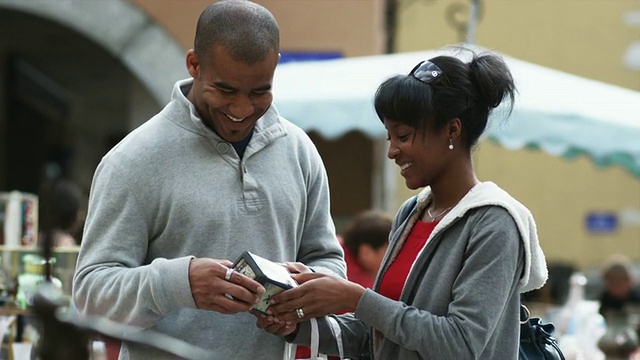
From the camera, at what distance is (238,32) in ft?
9.85

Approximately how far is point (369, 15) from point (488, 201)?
878cm

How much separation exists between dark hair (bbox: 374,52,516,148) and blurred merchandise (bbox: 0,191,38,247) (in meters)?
3.61

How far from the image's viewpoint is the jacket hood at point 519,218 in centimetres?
290

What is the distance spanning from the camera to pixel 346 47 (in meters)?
11.4

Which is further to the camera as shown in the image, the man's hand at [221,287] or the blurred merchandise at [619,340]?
the blurred merchandise at [619,340]

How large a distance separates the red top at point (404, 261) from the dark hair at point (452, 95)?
23cm

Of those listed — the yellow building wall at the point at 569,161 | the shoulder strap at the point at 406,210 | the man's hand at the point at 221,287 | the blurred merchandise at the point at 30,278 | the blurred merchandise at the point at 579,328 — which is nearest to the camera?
the man's hand at the point at 221,287

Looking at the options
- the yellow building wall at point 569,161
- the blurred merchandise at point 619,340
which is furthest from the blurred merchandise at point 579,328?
the yellow building wall at point 569,161

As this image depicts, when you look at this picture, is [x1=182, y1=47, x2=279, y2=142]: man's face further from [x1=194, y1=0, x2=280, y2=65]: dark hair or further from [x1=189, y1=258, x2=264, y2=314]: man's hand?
[x1=189, y1=258, x2=264, y2=314]: man's hand

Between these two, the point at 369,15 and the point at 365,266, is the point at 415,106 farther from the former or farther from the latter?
the point at 369,15

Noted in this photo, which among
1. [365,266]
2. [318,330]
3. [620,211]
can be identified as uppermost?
[318,330]

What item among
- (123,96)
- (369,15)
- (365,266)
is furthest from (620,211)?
(365,266)

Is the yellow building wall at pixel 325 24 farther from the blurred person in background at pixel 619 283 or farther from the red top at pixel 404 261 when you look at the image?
the red top at pixel 404 261

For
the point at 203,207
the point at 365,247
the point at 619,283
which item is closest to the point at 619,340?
the point at 203,207
